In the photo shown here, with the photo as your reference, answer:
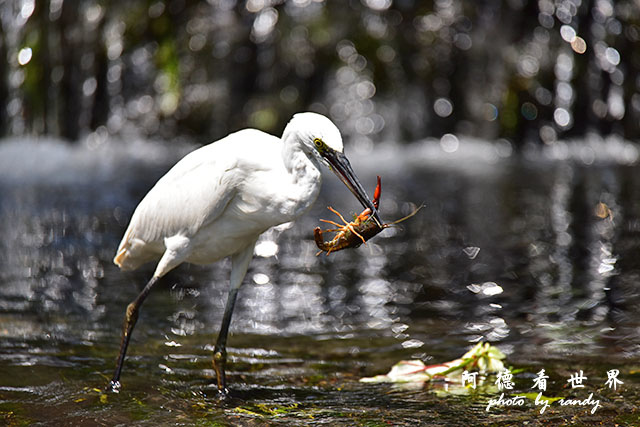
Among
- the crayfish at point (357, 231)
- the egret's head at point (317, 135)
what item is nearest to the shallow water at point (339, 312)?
the crayfish at point (357, 231)

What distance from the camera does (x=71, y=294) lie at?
24.7 ft

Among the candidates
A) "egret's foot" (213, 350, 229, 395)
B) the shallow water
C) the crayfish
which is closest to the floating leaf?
the shallow water

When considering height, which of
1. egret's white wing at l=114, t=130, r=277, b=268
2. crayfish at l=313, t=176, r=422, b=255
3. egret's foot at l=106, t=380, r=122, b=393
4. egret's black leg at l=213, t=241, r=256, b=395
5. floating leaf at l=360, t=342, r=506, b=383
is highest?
egret's white wing at l=114, t=130, r=277, b=268

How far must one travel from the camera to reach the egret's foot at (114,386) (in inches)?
194

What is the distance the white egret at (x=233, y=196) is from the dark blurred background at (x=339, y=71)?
35.7ft

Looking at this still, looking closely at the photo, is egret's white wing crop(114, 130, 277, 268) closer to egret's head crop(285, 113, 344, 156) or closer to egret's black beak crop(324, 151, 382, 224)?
egret's head crop(285, 113, 344, 156)

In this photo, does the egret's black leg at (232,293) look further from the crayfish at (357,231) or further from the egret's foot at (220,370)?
the crayfish at (357,231)

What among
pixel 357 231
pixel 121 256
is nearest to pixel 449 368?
pixel 357 231

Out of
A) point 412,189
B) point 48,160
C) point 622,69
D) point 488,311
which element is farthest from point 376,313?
point 622,69

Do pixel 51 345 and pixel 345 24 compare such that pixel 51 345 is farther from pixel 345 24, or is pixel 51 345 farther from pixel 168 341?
pixel 345 24

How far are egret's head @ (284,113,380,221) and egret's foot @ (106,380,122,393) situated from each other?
180 cm

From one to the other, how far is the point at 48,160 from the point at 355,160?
544 cm

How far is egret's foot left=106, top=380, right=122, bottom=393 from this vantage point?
4.92 m

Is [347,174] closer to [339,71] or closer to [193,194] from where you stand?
[193,194]
